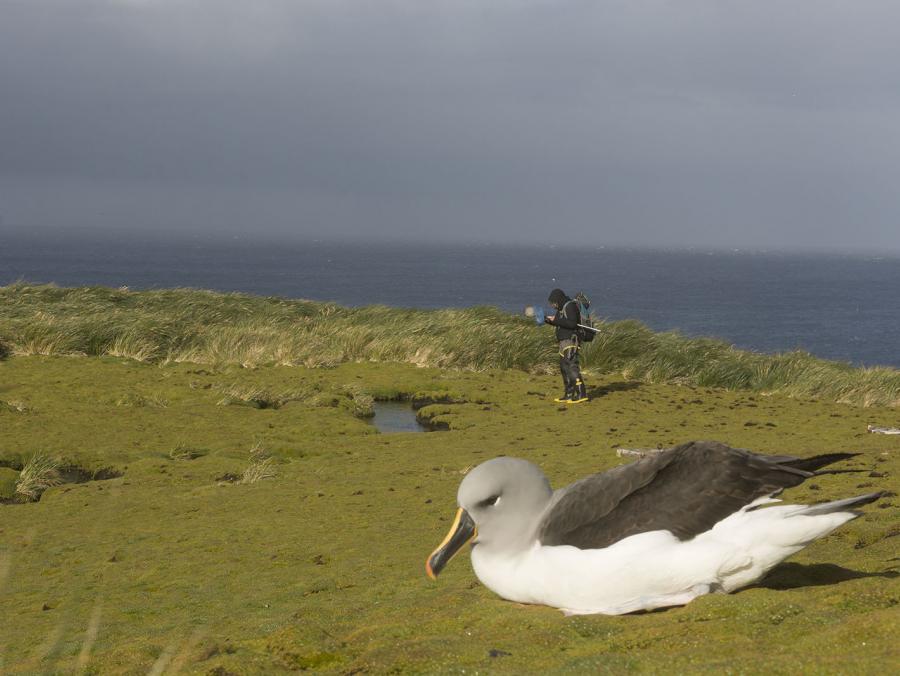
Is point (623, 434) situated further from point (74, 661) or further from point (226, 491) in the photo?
point (74, 661)

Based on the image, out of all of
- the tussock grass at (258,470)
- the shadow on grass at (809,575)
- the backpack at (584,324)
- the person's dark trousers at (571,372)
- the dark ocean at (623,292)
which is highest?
the backpack at (584,324)

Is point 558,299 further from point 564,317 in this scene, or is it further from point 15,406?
point 15,406

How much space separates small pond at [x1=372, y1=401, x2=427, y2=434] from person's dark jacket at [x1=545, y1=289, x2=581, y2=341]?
10.7ft

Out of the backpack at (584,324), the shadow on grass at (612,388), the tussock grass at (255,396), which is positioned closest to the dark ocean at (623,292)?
the shadow on grass at (612,388)

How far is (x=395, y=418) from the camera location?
17094 millimetres

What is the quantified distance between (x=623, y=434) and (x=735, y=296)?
11794 cm

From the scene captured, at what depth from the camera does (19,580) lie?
7840mm

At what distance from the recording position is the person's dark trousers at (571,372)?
17109 millimetres

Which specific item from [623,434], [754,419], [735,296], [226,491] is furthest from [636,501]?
[735,296]

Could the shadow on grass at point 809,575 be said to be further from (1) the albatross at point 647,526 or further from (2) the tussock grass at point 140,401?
(2) the tussock grass at point 140,401

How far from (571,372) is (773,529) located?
12.6 meters

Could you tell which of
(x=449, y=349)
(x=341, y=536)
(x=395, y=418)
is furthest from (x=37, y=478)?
(x=449, y=349)

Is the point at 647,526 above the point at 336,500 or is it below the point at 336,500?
above

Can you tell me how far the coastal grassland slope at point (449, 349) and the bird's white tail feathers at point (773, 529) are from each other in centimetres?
1589
